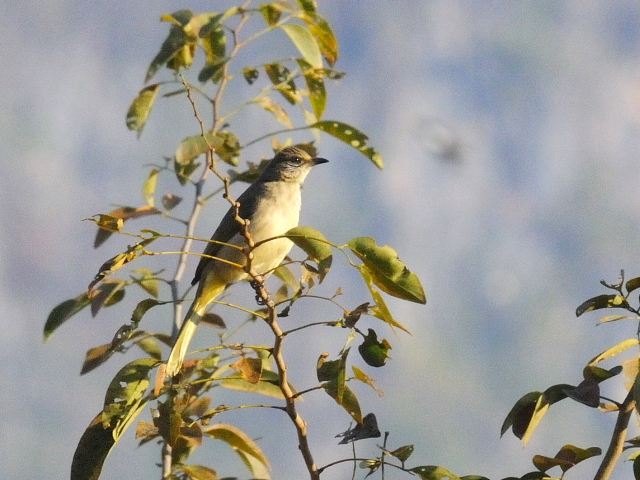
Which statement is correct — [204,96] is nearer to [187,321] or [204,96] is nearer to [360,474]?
[187,321]

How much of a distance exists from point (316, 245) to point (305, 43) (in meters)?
1.96

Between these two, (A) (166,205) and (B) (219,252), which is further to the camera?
(B) (219,252)

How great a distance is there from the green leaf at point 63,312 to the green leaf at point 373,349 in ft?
6.02

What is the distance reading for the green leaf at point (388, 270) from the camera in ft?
9.24

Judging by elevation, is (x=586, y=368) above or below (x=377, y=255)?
below

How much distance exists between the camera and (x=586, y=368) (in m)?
2.82

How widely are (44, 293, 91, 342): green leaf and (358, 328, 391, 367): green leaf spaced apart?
1.83m

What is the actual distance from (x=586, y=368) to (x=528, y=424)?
0.29m

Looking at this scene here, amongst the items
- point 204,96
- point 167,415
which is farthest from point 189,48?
point 167,415

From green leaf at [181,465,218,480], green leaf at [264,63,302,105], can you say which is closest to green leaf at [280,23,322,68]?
green leaf at [264,63,302,105]

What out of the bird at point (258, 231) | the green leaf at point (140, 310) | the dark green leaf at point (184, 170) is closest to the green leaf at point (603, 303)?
the green leaf at point (140, 310)

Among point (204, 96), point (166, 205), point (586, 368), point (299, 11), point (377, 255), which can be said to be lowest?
point (586, 368)

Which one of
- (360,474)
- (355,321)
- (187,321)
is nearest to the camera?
(355,321)

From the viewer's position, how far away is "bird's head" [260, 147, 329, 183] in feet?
20.0
